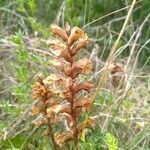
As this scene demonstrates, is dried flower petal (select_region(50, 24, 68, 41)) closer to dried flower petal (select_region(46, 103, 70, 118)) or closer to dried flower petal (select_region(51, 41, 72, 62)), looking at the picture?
dried flower petal (select_region(51, 41, 72, 62))

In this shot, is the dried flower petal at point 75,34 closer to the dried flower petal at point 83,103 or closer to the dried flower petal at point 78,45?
the dried flower petal at point 78,45

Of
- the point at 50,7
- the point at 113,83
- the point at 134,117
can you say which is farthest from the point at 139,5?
the point at 134,117

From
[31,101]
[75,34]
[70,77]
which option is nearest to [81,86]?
[70,77]

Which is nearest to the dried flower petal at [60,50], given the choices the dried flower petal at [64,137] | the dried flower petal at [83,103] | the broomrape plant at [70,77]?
the broomrape plant at [70,77]

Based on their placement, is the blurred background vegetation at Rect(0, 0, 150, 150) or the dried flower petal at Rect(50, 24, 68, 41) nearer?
the dried flower petal at Rect(50, 24, 68, 41)

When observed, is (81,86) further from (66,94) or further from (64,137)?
(64,137)

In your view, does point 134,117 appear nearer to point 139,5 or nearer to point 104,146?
point 104,146

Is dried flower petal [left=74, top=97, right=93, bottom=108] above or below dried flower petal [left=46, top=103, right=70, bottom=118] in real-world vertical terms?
above

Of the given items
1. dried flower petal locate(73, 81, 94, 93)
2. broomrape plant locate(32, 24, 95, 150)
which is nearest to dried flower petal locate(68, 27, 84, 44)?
broomrape plant locate(32, 24, 95, 150)
